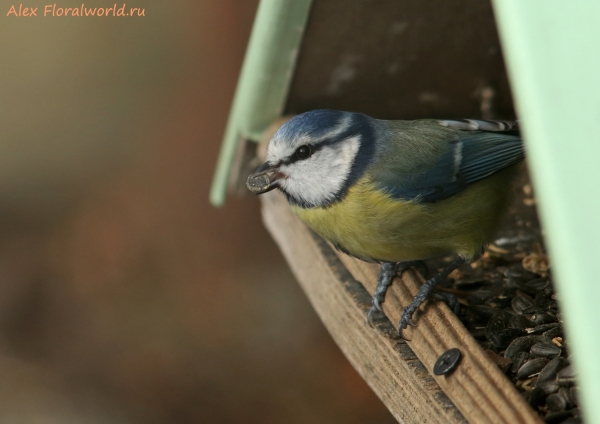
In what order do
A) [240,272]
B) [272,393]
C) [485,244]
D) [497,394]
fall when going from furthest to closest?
[240,272], [272,393], [485,244], [497,394]

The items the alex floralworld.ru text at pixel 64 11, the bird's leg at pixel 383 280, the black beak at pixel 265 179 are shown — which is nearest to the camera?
the bird's leg at pixel 383 280

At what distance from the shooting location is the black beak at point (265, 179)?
1.68 m

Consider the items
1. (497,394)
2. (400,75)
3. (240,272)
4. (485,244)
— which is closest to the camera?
(497,394)

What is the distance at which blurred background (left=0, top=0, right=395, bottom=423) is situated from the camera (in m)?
3.24

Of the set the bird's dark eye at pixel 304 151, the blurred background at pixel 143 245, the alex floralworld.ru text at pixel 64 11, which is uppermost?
the alex floralworld.ru text at pixel 64 11

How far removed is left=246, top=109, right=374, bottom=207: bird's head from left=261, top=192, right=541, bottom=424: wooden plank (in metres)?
0.23

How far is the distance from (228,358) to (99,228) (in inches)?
35.5

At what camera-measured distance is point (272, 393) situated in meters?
3.26

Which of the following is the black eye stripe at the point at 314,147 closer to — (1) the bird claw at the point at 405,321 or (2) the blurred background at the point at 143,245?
(1) the bird claw at the point at 405,321

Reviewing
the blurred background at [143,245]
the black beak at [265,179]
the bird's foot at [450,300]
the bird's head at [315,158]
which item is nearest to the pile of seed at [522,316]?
the bird's foot at [450,300]

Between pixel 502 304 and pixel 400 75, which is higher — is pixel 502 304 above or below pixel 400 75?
below

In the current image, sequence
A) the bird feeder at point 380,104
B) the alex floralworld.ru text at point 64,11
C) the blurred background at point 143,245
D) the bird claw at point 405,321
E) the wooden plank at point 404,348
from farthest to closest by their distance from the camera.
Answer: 1. the blurred background at point 143,245
2. the alex floralworld.ru text at point 64,11
3. the bird claw at point 405,321
4. the bird feeder at point 380,104
5. the wooden plank at point 404,348

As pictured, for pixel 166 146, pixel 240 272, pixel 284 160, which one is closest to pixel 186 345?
pixel 240 272

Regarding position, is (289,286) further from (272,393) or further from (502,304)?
(502,304)
